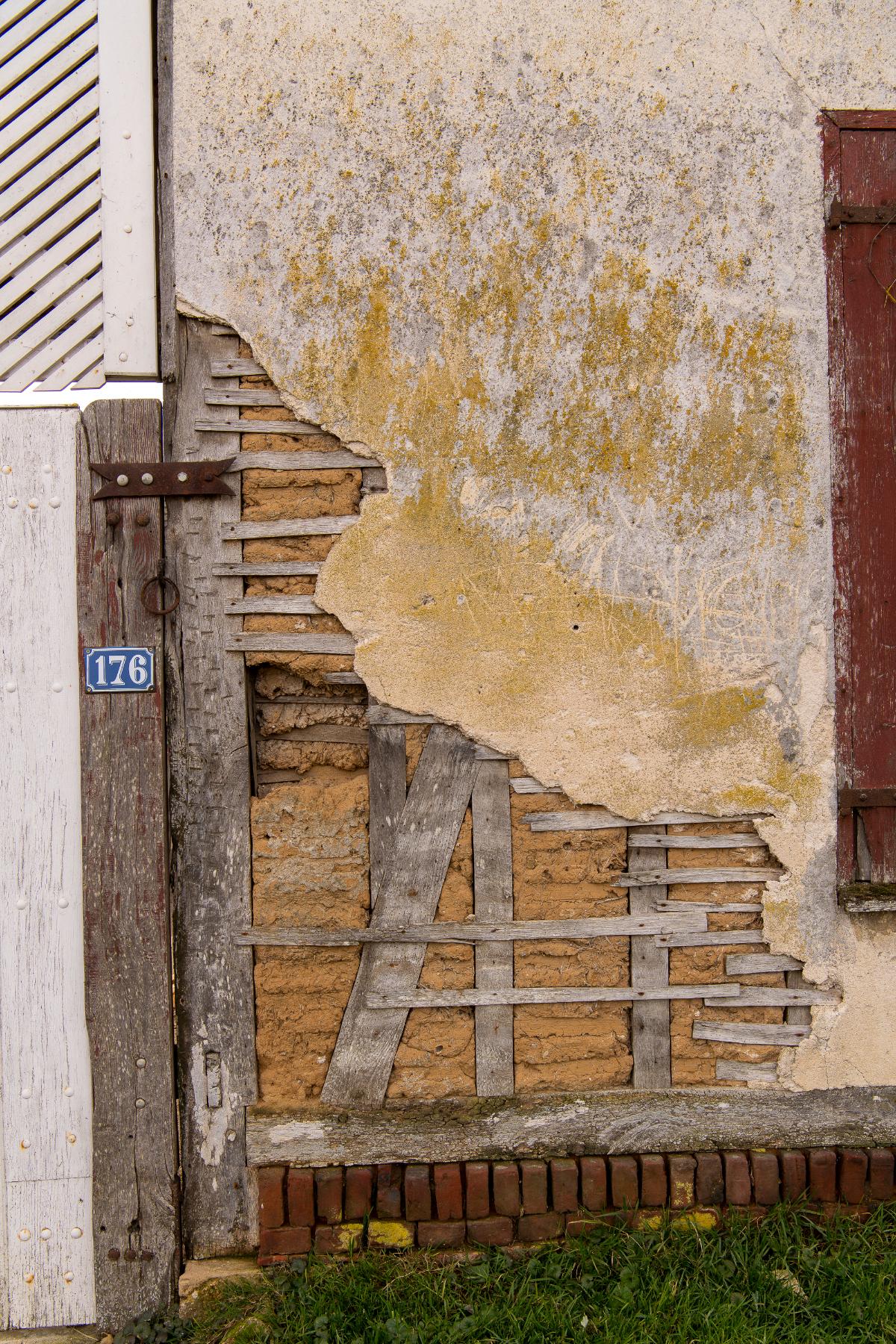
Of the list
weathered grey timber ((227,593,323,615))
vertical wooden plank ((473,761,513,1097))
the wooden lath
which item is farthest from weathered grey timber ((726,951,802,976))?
weathered grey timber ((227,593,323,615))

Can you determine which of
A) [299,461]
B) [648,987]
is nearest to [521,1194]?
[648,987]

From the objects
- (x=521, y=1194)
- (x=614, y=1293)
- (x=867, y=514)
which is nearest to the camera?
(x=614, y=1293)

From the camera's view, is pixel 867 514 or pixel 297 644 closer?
pixel 297 644

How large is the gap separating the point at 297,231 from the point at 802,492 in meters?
1.81

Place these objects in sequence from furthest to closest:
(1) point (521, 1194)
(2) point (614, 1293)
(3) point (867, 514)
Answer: (3) point (867, 514) < (1) point (521, 1194) < (2) point (614, 1293)

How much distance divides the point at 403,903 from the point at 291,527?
48.9 inches

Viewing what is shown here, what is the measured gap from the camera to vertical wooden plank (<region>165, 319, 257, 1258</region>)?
8.89ft

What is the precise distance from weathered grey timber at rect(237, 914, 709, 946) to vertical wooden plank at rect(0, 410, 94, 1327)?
2.06ft

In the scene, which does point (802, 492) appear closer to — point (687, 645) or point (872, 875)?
point (687, 645)

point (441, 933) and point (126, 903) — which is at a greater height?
point (126, 903)

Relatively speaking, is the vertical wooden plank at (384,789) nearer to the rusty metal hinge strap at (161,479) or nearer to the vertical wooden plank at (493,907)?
the vertical wooden plank at (493,907)

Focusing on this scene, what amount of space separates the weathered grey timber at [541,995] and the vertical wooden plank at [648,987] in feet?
0.10

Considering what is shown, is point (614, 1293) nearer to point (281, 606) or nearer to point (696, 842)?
point (696, 842)

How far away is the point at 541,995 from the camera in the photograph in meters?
2.71
